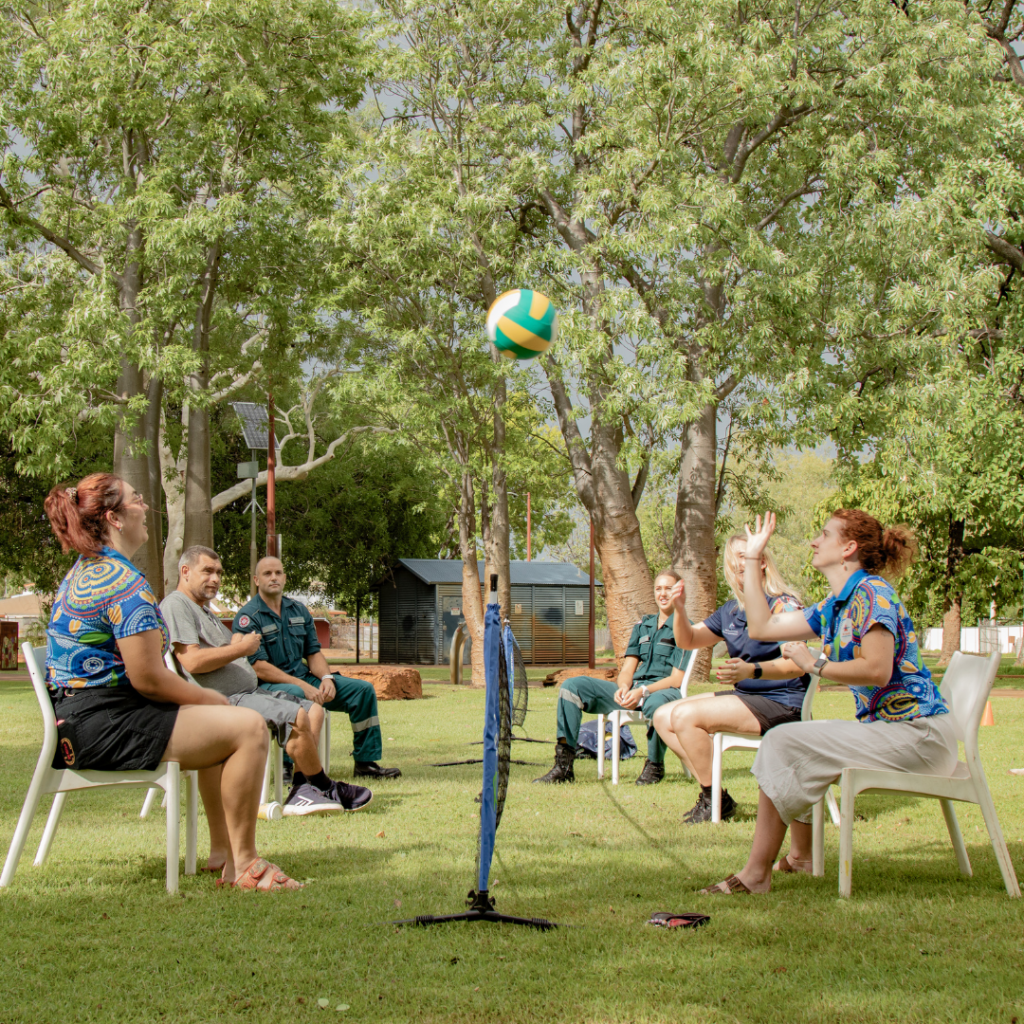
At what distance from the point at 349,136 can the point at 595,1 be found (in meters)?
5.12

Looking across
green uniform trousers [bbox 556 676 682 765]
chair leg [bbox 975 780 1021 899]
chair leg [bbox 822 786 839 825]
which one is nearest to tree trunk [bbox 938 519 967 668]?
green uniform trousers [bbox 556 676 682 765]

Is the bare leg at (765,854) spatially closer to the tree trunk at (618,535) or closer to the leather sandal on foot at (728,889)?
the leather sandal on foot at (728,889)

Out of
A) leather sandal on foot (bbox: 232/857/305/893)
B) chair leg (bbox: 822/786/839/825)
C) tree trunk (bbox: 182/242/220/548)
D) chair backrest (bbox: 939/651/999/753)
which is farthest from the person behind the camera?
tree trunk (bbox: 182/242/220/548)

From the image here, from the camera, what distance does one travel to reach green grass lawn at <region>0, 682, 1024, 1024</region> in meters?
3.22

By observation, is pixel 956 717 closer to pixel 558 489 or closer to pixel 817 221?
pixel 817 221

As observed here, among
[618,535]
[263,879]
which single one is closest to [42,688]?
[263,879]

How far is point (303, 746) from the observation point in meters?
6.49

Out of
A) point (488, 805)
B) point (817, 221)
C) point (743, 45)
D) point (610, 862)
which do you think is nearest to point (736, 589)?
point (610, 862)

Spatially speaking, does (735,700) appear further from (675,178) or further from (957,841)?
(675,178)

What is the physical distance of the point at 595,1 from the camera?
61.3 ft

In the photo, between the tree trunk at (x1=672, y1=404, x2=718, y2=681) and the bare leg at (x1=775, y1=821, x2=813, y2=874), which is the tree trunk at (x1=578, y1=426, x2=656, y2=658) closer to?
the tree trunk at (x1=672, y1=404, x2=718, y2=681)

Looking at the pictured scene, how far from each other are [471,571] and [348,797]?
17.0m

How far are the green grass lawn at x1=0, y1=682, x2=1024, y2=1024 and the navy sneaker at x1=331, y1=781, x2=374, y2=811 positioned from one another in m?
0.20

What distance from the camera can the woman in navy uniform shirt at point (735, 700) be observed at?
20.5ft
